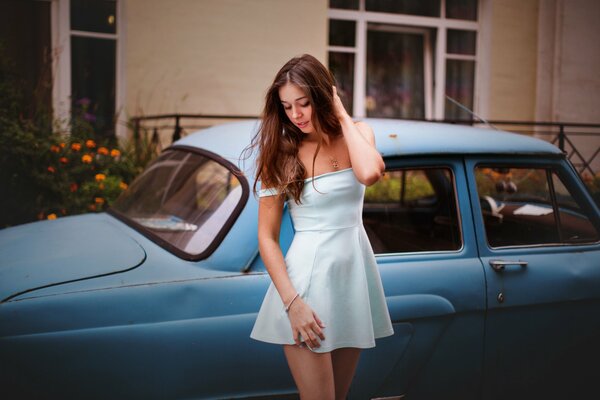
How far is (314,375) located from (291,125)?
81 cm

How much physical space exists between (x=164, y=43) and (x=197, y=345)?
554 centimetres

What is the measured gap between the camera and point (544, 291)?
9.34 ft

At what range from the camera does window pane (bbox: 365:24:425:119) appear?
8883 mm

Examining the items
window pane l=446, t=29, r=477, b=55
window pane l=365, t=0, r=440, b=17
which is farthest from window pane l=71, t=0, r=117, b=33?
window pane l=446, t=29, r=477, b=55

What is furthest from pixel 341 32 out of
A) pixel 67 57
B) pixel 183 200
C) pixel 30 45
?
pixel 183 200

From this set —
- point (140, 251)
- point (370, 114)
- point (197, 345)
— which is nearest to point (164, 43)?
point (370, 114)

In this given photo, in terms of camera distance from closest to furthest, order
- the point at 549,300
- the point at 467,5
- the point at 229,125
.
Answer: the point at 549,300 < the point at 229,125 < the point at 467,5

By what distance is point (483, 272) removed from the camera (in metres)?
2.76

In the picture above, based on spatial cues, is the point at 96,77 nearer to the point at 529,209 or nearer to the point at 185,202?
the point at 185,202

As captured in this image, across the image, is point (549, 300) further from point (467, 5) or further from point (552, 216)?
point (467, 5)

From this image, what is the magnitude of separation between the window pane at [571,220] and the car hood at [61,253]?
1961mm

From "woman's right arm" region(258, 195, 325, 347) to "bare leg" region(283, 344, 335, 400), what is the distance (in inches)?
1.9

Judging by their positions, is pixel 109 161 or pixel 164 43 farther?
pixel 164 43

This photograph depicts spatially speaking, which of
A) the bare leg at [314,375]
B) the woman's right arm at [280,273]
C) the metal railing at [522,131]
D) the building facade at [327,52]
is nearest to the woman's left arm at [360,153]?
the woman's right arm at [280,273]
